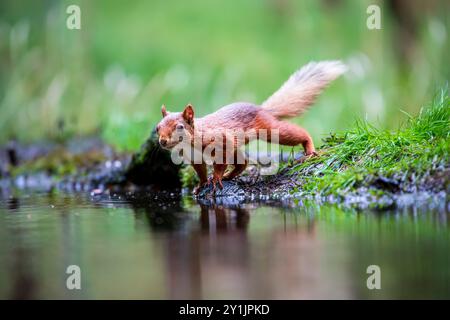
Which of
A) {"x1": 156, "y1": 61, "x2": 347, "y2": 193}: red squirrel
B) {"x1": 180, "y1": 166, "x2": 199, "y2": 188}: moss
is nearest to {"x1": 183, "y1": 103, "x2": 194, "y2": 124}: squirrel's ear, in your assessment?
{"x1": 156, "y1": 61, "x2": 347, "y2": 193}: red squirrel

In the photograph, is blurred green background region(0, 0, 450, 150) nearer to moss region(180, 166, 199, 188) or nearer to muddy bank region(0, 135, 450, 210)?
muddy bank region(0, 135, 450, 210)

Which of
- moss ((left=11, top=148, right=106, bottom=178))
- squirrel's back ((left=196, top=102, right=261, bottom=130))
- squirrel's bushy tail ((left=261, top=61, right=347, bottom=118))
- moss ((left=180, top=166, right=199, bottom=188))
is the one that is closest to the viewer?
squirrel's back ((left=196, top=102, right=261, bottom=130))

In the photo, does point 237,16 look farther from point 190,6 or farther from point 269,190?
point 269,190

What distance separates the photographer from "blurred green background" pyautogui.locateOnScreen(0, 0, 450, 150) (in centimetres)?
1113

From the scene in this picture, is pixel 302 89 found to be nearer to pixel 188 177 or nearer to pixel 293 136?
pixel 293 136

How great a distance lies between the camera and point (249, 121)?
24.0 ft

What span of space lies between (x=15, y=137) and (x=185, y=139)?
22.4ft

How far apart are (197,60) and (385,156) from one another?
1032 cm

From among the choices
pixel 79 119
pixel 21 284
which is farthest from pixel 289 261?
pixel 79 119

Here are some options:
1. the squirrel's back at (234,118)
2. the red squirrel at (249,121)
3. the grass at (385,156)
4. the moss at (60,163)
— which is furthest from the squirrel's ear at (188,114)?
the moss at (60,163)

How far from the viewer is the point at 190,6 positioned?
63.6 feet

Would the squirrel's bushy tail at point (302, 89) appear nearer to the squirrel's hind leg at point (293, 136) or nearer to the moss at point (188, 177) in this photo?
the squirrel's hind leg at point (293, 136)

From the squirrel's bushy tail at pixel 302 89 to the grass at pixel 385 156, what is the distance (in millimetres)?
698

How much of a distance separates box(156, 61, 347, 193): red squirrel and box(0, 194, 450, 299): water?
29.3 inches
